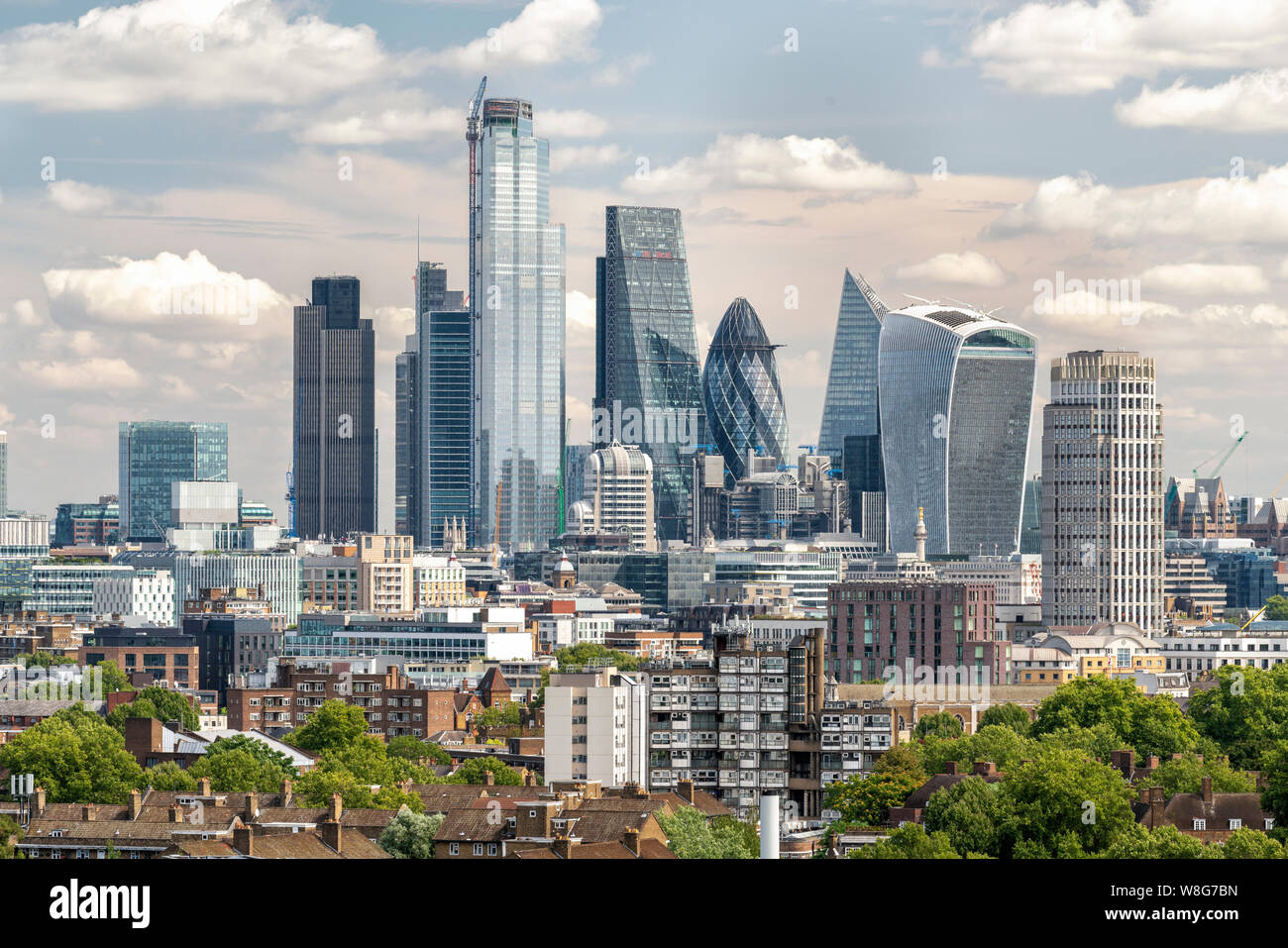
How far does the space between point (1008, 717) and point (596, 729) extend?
24.7m

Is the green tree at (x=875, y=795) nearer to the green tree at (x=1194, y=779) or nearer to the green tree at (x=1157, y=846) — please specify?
the green tree at (x=1194, y=779)

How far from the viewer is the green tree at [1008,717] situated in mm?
99500

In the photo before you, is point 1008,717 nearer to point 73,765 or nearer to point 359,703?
point 359,703

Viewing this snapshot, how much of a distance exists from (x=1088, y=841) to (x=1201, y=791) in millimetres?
10575

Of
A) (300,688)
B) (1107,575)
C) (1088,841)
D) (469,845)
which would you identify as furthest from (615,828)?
(1107,575)

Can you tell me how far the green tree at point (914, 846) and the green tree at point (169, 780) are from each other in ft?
95.2

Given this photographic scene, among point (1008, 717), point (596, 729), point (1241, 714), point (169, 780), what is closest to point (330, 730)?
point (596, 729)

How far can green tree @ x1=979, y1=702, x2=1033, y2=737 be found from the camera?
99.5 meters

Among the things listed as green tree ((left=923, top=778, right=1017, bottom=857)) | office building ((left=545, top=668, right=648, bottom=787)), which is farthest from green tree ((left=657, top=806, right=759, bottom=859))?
office building ((left=545, top=668, right=648, bottom=787))

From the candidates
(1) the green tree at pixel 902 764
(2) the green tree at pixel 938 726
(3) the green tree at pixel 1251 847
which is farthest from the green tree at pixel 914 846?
(2) the green tree at pixel 938 726
